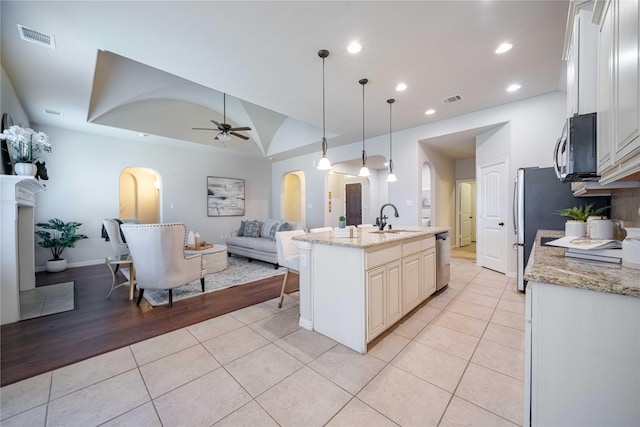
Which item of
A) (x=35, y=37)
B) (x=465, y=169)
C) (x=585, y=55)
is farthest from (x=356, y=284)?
(x=465, y=169)

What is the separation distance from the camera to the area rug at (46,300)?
9.17 feet

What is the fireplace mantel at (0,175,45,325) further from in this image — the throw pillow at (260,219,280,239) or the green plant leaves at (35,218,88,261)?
the throw pillow at (260,219,280,239)

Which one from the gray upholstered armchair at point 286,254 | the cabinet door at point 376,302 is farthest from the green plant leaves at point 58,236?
the cabinet door at point 376,302

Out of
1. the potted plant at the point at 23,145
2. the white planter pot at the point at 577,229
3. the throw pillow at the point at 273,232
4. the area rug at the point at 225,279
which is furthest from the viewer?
the throw pillow at the point at 273,232

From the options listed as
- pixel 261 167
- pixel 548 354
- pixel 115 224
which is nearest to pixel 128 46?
pixel 115 224

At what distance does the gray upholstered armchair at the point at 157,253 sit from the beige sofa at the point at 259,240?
1960mm

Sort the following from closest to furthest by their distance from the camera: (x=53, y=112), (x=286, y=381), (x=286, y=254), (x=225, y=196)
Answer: (x=286, y=381) → (x=286, y=254) → (x=53, y=112) → (x=225, y=196)

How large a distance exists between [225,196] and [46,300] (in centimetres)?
447

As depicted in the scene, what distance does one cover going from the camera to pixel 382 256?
6.92 ft

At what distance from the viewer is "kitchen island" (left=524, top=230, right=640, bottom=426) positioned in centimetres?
81

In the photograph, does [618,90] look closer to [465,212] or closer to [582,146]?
[582,146]

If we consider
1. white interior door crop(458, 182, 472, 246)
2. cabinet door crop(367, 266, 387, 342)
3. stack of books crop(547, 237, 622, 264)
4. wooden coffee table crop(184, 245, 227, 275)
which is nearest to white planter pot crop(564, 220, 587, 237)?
stack of books crop(547, 237, 622, 264)

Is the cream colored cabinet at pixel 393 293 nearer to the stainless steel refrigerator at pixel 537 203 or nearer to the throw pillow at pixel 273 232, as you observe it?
the stainless steel refrigerator at pixel 537 203

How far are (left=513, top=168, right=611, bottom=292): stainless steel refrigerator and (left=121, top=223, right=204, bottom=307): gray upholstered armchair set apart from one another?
13.9 feet
